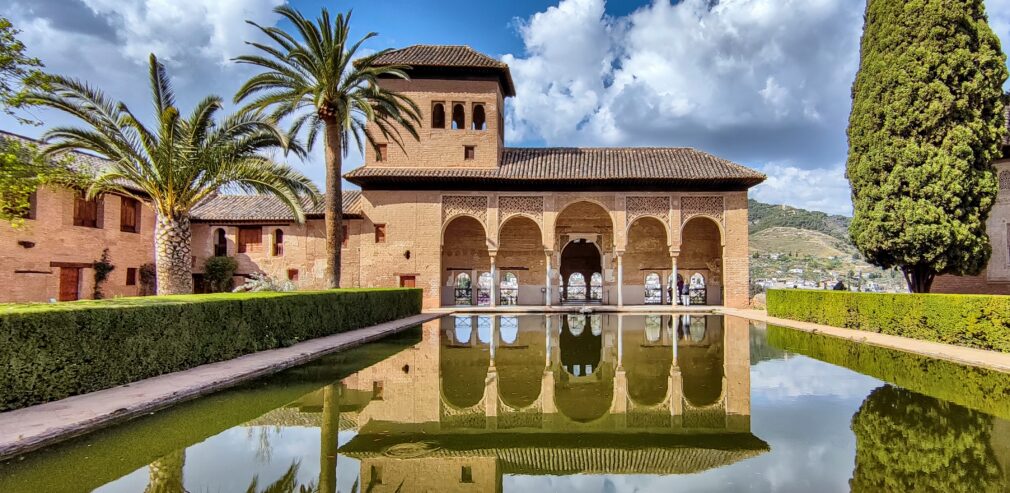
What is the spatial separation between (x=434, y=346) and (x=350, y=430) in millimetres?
5954

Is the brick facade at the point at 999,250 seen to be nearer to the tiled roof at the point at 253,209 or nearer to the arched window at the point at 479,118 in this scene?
the arched window at the point at 479,118

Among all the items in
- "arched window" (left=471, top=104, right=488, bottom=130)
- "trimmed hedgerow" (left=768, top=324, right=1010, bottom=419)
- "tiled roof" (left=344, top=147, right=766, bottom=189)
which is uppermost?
"arched window" (left=471, top=104, right=488, bottom=130)

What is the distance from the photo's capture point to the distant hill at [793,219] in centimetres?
7375

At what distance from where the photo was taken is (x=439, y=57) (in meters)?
23.5

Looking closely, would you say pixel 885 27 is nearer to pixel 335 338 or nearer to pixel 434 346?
pixel 434 346

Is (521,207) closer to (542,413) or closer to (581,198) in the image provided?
(581,198)

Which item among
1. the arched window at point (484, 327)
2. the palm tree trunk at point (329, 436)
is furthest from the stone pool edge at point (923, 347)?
the palm tree trunk at point (329, 436)

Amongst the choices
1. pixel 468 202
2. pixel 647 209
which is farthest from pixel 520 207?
pixel 647 209

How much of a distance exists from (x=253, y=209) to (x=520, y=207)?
11.4 metres

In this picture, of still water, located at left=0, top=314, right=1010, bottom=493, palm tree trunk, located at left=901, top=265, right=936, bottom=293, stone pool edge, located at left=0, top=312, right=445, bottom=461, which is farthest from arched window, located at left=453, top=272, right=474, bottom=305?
still water, located at left=0, top=314, right=1010, bottom=493

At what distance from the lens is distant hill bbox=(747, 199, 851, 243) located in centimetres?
7375

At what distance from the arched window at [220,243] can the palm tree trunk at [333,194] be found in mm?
10975

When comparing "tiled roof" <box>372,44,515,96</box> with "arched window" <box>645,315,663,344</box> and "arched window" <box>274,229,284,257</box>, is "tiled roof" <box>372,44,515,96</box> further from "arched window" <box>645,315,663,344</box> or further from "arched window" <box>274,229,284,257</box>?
"arched window" <box>645,315,663,344</box>

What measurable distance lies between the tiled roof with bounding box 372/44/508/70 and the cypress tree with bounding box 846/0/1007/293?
45.6ft
